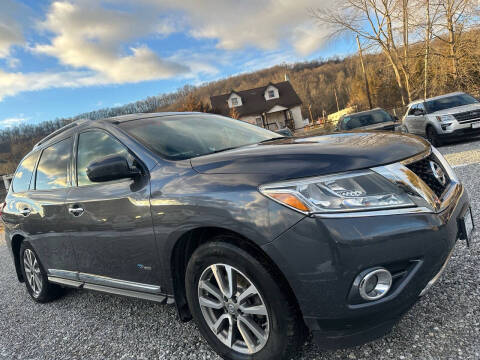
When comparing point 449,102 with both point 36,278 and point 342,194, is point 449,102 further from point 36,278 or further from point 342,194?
point 36,278

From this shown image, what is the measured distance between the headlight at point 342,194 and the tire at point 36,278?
319cm

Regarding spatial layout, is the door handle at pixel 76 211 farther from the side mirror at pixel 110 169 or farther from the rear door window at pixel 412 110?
the rear door window at pixel 412 110

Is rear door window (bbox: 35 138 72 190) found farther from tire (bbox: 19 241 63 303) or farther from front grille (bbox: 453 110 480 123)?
front grille (bbox: 453 110 480 123)

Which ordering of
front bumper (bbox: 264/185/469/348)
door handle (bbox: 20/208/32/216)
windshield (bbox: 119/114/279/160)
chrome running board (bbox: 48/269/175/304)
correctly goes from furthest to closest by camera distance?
door handle (bbox: 20/208/32/216), windshield (bbox: 119/114/279/160), chrome running board (bbox: 48/269/175/304), front bumper (bbox: 264/185/469/348)

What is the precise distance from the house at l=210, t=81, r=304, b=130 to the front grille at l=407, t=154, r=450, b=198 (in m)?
43.4

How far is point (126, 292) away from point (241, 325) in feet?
3.57

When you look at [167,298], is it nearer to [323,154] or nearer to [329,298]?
[329,298]

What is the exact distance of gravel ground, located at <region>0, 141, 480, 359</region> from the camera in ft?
6.72

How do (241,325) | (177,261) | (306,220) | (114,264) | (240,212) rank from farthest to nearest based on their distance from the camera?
(114,264) < (177,261) < (241,325) < (240,212) < (306,220)

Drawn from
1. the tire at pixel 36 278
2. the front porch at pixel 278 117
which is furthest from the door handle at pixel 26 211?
the front porch at pixel 278 117

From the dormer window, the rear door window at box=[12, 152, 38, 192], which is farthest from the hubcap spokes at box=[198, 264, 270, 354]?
the dormer window

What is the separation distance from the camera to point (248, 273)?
6.26ft

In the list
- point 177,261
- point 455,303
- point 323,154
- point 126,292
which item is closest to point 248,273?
point 177,261

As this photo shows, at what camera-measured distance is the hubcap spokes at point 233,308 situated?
78.2 inches
